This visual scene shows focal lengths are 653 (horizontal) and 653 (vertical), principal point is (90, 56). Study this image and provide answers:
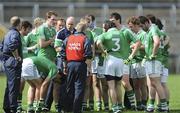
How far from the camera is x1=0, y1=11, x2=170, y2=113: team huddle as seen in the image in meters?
14.5

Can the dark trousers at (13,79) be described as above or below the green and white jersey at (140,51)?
below

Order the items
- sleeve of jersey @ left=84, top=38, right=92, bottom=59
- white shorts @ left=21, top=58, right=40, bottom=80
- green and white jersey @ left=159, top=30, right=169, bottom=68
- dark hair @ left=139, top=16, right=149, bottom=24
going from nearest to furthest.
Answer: sleeve of jersey @ left=84, top=38, right=92, bottom=59 < white shorts @ left=21, top=58, right=40, bottom=80 < green and white jersey @ left=159, top=30, right=169, bottom=68 < dark hair @ left=139, top=16, right=149, bottom=24

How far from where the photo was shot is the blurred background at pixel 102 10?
42.8m

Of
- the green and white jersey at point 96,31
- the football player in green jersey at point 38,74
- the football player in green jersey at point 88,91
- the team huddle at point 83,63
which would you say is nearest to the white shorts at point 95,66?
the team huddle at point 83,63

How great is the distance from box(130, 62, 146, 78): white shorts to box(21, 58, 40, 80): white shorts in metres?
2.65

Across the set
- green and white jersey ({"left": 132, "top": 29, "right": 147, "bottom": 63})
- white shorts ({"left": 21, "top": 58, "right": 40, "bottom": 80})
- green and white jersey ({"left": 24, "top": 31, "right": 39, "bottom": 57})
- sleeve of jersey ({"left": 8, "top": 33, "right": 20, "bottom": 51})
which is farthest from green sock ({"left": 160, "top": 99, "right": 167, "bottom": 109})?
sleeve of jersey ({"left": 8, "top": 33, "right": 20, "bottom": 51})

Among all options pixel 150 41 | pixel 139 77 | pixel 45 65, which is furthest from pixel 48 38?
pixel 139 77

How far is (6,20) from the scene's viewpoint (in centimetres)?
4256

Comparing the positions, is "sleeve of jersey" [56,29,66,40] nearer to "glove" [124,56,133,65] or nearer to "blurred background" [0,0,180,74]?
"glove" [124,56,133,65]

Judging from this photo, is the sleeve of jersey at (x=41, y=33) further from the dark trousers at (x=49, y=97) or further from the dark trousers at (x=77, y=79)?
the dark trousers at (x=49, y=97)

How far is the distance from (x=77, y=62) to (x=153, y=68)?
198cm

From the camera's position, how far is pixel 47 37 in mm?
15602

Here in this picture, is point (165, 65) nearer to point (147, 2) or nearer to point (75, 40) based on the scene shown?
point (75, 40)

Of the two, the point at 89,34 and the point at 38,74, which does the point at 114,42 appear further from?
the point at 38,74
